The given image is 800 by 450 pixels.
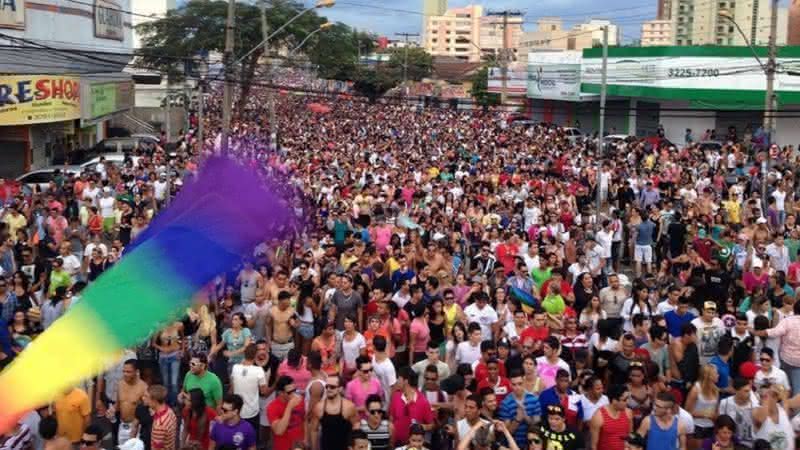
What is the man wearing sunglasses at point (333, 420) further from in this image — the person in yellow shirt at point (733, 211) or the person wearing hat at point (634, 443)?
the person in yellow shirt at point (733, 211)

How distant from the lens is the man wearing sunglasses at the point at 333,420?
734 centimetres

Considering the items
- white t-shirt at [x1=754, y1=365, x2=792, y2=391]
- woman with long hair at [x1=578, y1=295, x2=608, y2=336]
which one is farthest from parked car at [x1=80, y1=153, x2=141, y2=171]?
white t-shirt at [x1=754, y1=365, x2=792, y2=391]

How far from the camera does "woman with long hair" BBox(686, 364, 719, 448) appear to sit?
25.1 ft

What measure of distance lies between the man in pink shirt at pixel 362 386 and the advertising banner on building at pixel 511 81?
55816mm

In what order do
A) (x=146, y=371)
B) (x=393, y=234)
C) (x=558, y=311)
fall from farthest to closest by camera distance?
Answer: (x=393, y=234), (x=558, y=311), (x=146, y=371)

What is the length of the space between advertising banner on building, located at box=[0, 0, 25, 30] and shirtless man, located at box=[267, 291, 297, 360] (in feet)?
78.5

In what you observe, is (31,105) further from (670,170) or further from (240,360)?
(240,360)

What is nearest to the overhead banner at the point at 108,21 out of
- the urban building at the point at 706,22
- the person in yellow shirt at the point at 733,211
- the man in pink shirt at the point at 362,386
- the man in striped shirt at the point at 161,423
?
the person in yellow shirt at the point at 733,211

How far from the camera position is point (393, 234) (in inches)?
535

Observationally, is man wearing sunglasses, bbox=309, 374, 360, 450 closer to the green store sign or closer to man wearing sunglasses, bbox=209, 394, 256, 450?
man wearing sunglasses, bbox=209, 394, 256, 450

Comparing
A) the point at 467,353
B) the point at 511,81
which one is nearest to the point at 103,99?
the point at 467,353

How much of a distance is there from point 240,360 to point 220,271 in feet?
21.6

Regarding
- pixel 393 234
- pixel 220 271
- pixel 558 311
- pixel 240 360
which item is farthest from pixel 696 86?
pixel 220 271

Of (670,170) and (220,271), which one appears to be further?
(670,170)
